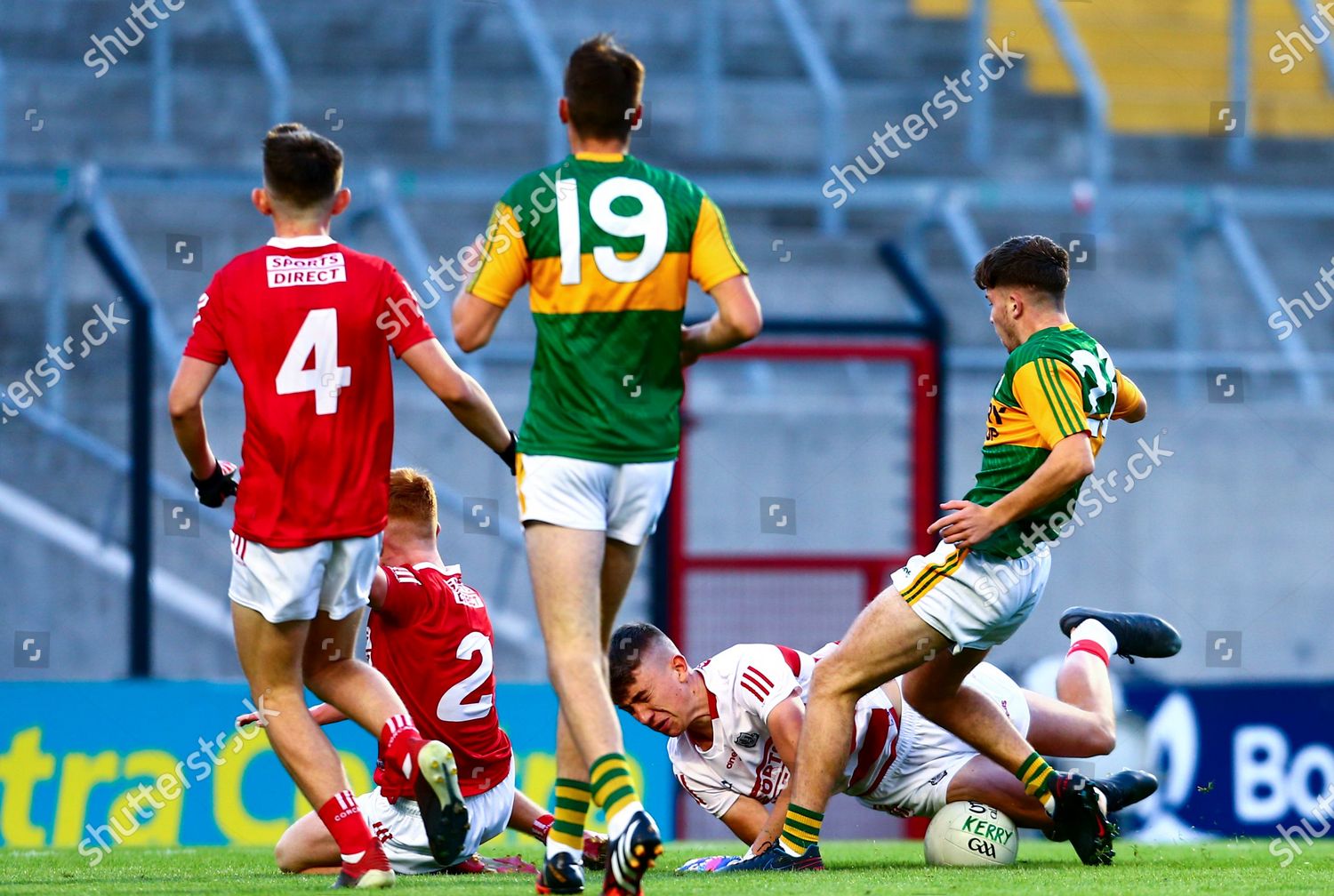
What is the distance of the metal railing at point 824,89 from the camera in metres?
11.5

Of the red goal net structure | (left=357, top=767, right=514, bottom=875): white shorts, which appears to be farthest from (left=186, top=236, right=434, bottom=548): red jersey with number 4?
the red goal net structure

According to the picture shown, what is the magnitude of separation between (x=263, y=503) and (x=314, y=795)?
0.70 m

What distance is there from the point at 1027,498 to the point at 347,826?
1863 millimetres

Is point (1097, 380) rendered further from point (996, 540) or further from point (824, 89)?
point (824, 89)

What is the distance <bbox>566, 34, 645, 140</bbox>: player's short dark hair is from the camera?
3949 millimetres

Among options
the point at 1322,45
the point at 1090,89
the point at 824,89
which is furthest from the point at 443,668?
the point at 1322,45

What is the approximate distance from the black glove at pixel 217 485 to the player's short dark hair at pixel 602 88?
1280 mm

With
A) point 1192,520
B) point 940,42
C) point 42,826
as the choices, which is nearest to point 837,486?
point 1192,520

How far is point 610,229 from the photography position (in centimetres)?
398

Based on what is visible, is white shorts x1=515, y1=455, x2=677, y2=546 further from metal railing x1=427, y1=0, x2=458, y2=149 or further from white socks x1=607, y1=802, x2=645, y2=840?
metal railing x1=427, y1=0, x2=458, y2=149

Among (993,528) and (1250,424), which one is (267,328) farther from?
(1250,424)

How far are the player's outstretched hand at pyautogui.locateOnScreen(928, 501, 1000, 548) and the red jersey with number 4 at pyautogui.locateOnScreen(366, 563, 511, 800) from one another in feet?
4.42

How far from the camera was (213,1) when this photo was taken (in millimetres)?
11844

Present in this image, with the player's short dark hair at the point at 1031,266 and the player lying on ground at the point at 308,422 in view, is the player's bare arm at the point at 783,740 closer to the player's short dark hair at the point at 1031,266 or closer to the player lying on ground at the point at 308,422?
the player lying on ground at the point at 308,422
